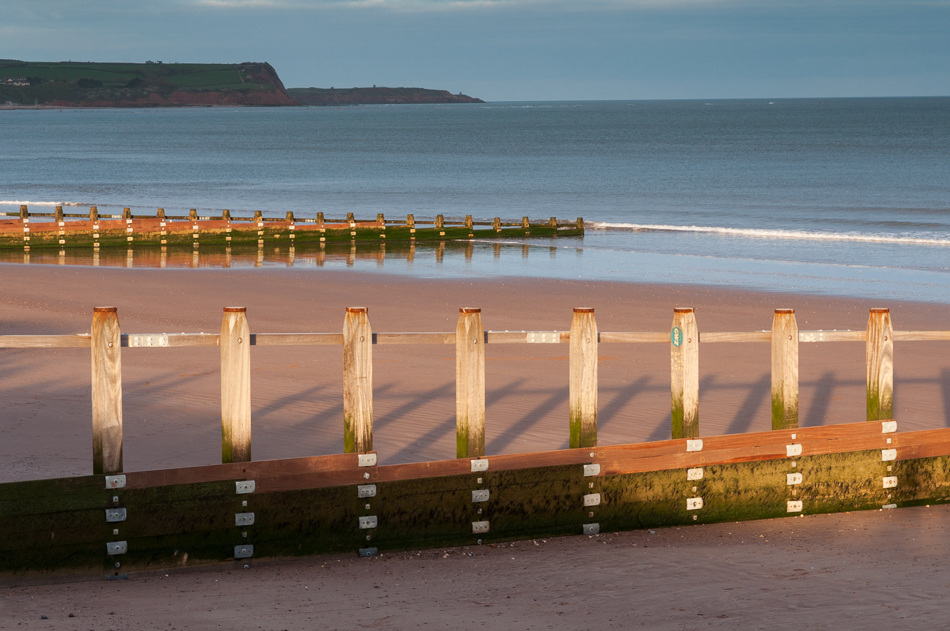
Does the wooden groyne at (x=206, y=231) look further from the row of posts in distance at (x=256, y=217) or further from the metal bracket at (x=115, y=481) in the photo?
the metal bracket at (x=115, y=481)

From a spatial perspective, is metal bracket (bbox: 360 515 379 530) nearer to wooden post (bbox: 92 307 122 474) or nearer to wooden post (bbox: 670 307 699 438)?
wooden post (bbox: 92 307 122 474)

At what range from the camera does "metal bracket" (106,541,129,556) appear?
6379 millimetres

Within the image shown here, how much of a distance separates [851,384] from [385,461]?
5.96m

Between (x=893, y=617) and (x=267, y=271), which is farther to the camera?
(x=267, y=271)

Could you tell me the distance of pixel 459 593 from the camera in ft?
20.5

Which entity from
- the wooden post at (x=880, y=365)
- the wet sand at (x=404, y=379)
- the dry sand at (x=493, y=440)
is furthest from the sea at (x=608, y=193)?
the wooden post at (x=880, y=365)

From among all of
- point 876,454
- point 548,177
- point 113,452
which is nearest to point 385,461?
point 113,452

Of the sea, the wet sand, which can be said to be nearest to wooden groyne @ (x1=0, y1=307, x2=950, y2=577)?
the wet sand

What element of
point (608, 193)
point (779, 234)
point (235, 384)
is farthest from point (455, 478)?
point (608, 193)

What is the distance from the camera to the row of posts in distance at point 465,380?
6194 millimetres

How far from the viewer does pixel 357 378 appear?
6.68 m

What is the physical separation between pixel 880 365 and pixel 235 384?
14.6 ft

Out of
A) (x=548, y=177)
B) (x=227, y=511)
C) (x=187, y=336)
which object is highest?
(x=548, y=177)

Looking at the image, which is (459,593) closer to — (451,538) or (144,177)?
(451,538)
